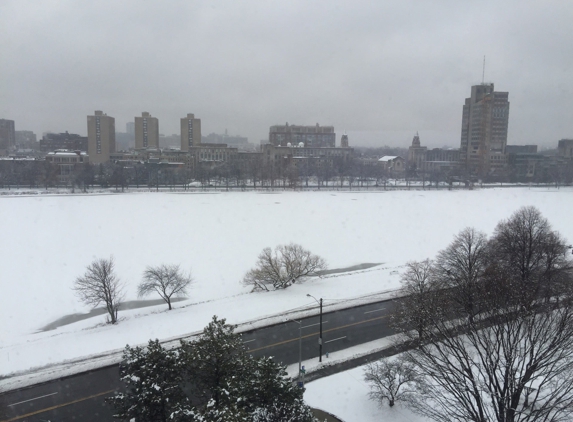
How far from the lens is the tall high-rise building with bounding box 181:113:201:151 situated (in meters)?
125

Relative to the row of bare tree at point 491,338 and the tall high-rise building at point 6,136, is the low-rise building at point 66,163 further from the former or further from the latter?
the row of bare tree at point 491,338

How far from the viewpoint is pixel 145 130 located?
135000 millimetres

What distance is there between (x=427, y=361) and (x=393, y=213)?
1428 inches

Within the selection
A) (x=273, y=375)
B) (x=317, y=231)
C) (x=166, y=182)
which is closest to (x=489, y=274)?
(x=273, y=375)

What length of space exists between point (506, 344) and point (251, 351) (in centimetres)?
741

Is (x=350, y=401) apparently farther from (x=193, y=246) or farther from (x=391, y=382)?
(x=193, y=246)

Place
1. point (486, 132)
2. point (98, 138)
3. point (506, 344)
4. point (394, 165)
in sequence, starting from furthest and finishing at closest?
1. point (98, 138)
2. point (394, 165)
3. point (486, 132)
4. point (506, 344)

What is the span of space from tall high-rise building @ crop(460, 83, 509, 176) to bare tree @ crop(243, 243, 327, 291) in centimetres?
8628

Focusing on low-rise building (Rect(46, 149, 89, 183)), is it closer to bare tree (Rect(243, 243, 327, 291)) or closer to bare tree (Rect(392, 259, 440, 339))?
bare tree (Rect(243, 243, 327, 291))

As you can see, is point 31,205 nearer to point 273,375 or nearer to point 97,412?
point 97,412

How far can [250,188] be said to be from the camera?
7388 cm

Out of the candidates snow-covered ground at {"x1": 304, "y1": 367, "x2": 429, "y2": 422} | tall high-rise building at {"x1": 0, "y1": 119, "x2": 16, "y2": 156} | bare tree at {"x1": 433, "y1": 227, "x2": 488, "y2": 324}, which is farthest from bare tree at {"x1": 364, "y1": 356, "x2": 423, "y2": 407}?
tall high-rise building at {"x1": 0, "y1": 119, "x2": 16, "y2": 156}

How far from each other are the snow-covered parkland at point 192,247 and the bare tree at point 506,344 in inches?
133

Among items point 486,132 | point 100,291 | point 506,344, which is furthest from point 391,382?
point 486,132
